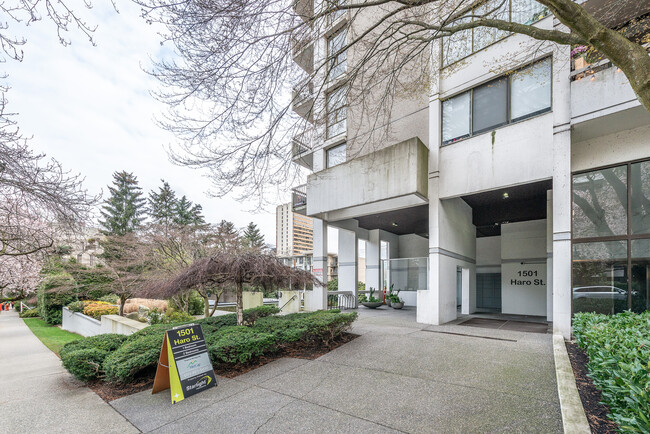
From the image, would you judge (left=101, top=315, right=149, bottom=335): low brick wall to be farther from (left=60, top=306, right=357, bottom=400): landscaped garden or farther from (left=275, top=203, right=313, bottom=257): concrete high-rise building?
(left=275, top=203, right=313, bottom=257): concrete high-rise building

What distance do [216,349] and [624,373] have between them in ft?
18.6

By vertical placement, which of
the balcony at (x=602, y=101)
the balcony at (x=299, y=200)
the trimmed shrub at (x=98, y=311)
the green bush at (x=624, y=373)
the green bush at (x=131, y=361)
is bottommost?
the trimmed shrub at (x=98, y=311)

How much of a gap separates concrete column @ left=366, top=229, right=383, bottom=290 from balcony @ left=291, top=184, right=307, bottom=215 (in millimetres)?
4311

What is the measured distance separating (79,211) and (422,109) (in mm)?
11091

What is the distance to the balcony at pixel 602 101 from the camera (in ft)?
22.4

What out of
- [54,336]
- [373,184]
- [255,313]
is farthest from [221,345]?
[54,336]

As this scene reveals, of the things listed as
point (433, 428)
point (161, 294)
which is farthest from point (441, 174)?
point (161, 294)

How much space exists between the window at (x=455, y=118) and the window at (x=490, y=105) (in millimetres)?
255

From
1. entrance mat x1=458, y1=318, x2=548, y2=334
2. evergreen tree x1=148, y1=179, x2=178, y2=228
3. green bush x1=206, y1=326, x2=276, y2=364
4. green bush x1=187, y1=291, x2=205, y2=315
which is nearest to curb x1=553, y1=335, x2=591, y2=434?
entrance mat x1=458, y1=318, x2=548, y2=334

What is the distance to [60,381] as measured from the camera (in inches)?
231

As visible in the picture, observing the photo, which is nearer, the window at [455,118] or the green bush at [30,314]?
the window at [455,118]

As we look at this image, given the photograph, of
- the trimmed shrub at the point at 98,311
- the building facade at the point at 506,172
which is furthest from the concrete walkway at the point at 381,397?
the trimmed shrub at the point at 98,311

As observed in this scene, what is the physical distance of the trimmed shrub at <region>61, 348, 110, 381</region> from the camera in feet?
18.0

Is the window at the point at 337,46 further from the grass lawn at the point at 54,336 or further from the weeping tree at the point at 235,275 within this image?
the grass lawn at the point at 54,336
